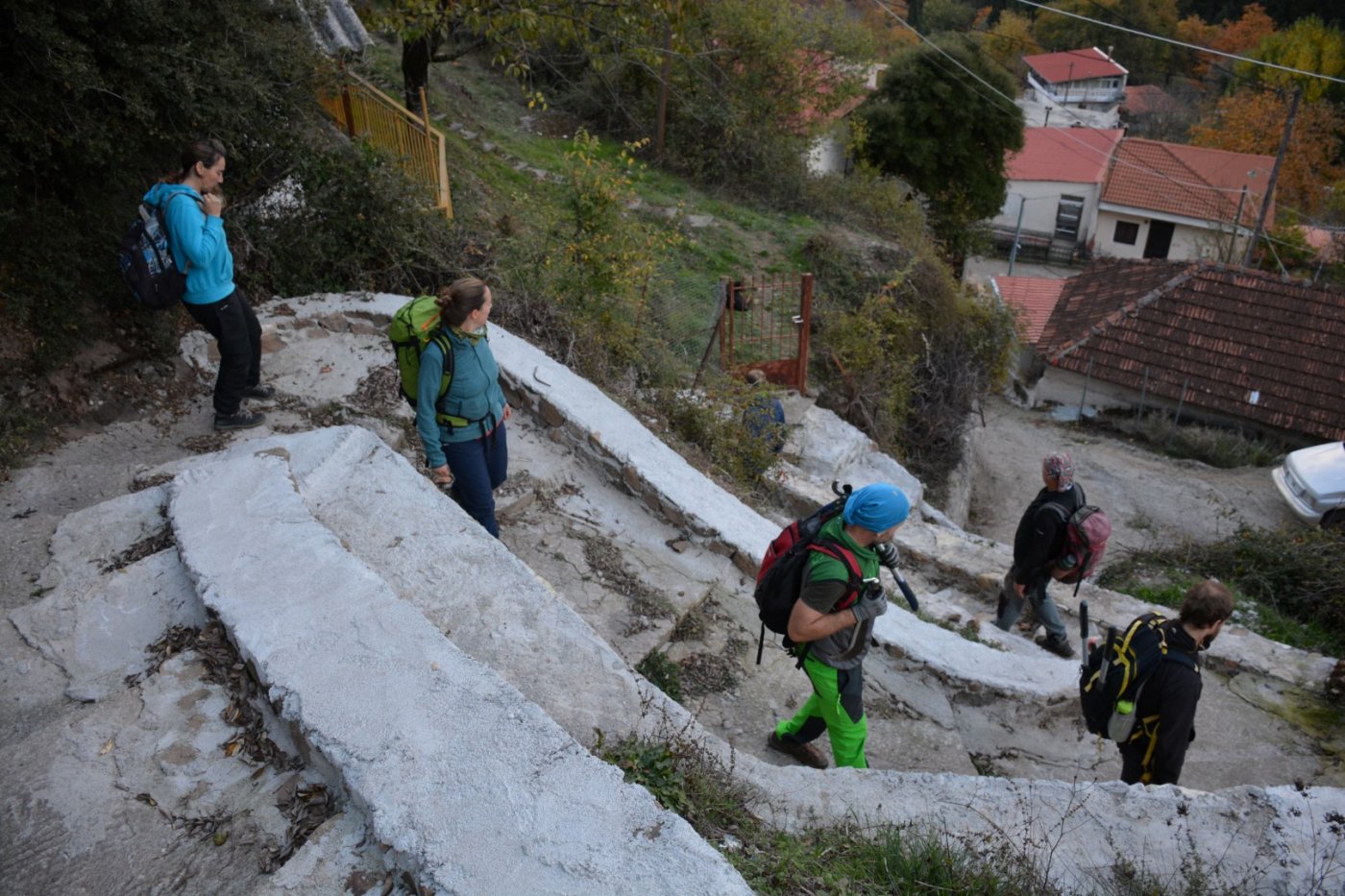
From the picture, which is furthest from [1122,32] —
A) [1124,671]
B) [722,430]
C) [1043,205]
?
[1124,671]

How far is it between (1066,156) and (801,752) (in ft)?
132

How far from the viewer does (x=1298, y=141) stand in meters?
38.1

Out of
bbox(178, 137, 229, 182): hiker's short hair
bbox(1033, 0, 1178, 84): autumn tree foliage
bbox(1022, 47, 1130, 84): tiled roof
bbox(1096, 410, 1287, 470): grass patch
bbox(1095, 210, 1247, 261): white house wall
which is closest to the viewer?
bbox(178, 137, 229, 182): hiker's short hair

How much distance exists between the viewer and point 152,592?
10.5 feet

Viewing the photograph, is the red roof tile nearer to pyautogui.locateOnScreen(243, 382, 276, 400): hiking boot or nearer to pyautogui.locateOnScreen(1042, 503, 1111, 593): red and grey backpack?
pyautogui.locateOnScreen(1042, 503, 1111, 593): red and grey backpack

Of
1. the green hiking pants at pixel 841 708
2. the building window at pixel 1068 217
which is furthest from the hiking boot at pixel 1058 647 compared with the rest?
the building window at pixel 1068 217

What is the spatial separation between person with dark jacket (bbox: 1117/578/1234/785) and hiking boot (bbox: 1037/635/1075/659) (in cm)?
242

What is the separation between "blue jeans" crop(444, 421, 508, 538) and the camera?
390cm

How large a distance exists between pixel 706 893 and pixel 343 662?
1.34 m

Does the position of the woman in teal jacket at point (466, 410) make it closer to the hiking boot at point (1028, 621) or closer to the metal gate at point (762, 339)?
the hiking boot at point (1028, 621)

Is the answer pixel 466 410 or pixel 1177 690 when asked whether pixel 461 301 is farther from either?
pixel 1177 690

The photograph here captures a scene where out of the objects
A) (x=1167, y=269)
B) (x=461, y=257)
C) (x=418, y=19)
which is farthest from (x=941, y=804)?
(x=1167, y=269)

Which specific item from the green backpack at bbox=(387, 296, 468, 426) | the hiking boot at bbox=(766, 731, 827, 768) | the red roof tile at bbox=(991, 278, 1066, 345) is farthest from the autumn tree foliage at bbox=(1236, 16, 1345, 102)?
the green backpack at bbox=(387, 296, 468, 426)

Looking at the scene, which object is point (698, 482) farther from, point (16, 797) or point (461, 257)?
point (16, 797)
